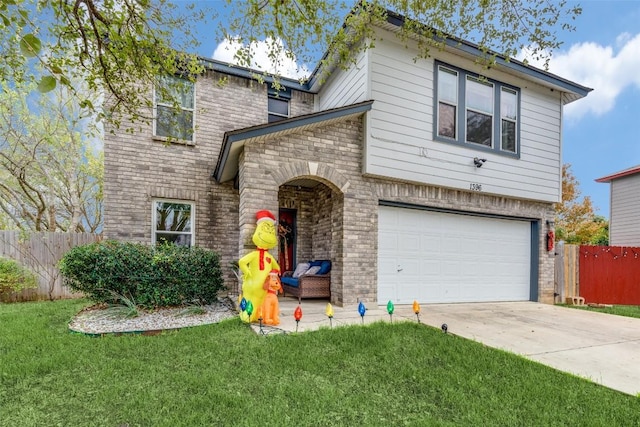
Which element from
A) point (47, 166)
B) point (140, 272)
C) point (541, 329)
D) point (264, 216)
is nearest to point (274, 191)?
point (264, 216)

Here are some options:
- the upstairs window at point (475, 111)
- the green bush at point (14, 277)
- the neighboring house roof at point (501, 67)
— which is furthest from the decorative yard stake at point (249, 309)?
the green bush at point (14, 277)

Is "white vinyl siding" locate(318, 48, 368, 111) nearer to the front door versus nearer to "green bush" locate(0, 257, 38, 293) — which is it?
the front door

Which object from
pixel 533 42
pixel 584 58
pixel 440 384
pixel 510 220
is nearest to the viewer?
pixel 440 384

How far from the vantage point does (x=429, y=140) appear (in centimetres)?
737

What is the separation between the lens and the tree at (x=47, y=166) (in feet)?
37.0

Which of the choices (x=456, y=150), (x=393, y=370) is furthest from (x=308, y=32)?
(x=393, y=370)

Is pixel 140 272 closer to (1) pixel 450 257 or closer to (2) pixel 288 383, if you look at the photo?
(2) pixel 288 383

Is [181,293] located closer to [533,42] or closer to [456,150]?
[456,150]

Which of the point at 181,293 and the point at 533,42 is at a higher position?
the point at 533,42

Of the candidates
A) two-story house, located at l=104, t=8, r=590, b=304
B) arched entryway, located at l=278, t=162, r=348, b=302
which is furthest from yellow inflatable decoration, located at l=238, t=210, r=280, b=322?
arched entryway, located at l=278, t=162, r=348, b=302

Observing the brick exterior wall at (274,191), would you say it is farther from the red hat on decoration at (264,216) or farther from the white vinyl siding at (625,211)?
the white vinyl siding at (625,211)

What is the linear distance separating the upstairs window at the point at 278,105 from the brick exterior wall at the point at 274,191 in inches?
8.8

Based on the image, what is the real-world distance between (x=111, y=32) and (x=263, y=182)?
2.97 metres

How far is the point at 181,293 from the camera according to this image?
20.8ft
